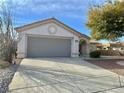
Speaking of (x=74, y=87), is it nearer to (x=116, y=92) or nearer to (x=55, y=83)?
(x=55, y=83)

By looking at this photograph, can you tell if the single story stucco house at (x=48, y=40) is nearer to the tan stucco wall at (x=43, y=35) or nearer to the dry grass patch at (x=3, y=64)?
the tan stucco wall at (x=43, y=35)

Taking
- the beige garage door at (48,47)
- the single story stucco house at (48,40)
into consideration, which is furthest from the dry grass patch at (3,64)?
the beige garage door at (48,47)

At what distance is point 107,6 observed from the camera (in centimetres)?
1905

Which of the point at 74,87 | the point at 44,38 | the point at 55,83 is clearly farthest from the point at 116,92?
the point at 44,38

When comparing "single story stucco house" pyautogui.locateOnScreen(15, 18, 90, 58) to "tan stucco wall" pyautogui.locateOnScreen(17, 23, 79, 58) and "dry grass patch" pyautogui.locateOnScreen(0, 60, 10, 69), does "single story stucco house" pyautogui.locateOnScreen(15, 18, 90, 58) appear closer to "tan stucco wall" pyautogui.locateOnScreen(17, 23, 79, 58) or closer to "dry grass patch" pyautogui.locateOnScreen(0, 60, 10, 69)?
"tan stucco wall" pyautogui.locateOnScreen(17, 23, 79, 58)

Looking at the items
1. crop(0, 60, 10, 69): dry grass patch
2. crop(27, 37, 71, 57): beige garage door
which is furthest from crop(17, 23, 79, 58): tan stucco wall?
crop(0, 60, 10, 69): dry grass patch

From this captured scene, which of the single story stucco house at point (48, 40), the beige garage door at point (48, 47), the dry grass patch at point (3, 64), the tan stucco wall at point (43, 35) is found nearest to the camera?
the dry grass patch at point (3, 64)

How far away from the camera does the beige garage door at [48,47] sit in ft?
67.8

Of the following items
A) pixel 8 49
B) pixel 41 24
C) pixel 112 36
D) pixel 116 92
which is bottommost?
pixel 116 92

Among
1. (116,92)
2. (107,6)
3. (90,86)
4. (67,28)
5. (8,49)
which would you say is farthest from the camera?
(67,28)

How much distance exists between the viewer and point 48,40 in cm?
2153

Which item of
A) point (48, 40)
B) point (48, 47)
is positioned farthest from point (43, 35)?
point (48, 47)

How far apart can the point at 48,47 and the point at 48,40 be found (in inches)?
34.4

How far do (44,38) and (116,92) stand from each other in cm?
1540
